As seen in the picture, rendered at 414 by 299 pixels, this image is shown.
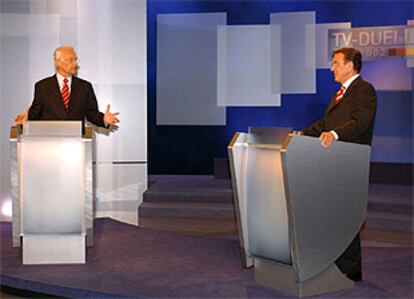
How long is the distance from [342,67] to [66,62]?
1990 mm

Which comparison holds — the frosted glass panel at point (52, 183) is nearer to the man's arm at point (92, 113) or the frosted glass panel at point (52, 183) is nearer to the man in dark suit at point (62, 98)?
the man in dark suit at point (62, 98)

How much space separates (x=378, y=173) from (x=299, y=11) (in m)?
2.16

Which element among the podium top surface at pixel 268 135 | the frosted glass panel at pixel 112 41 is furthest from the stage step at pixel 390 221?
the podium top surface at pixel 268 135

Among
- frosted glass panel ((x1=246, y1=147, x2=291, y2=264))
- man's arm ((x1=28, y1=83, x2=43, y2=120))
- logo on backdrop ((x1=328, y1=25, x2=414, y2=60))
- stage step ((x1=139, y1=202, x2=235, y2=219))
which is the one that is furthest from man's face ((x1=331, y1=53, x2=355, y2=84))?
logo on backdrop ((x1=328, y1=25, x2=414, y2=60))

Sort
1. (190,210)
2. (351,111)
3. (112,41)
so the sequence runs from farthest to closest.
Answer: (190,210)
(112,41)
(351,111)

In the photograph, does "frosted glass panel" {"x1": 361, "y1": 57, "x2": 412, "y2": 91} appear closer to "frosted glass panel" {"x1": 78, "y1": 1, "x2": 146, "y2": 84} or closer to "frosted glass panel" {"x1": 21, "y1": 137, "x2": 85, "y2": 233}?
"frosted glass panel" {"x1": 78, "y1": 1, "x2": 146, "y2": 84}

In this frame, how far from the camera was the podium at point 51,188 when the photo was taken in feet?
14.6

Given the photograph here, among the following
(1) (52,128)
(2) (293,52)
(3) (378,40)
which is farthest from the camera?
(2) (293,52)

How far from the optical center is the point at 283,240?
11.8 ft

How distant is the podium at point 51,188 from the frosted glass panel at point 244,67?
4.55 m

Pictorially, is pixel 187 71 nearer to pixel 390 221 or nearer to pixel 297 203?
pixel 390 221

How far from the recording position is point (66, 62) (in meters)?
4.88

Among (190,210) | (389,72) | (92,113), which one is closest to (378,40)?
(389,72)

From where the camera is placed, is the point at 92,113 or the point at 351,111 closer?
the point at 351,111
